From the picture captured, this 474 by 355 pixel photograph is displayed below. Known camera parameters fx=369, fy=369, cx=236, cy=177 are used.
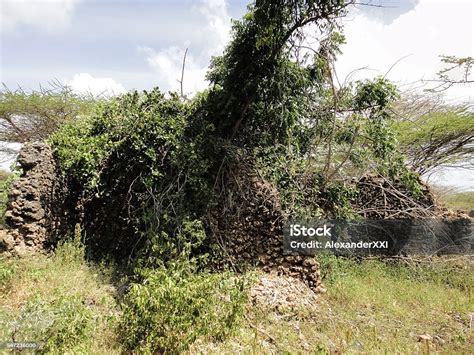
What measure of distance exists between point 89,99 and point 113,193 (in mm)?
7361

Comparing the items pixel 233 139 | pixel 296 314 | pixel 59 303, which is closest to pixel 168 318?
pixel 59 303

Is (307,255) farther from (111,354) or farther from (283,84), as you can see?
(111,354)

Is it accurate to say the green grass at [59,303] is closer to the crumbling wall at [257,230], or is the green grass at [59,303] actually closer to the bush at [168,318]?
the bush at [168,318]

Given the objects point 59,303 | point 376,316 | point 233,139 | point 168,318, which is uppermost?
point 233,139

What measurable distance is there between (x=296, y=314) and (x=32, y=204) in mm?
4356

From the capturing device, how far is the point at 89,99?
1261cm

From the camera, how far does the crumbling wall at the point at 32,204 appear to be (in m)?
5.72

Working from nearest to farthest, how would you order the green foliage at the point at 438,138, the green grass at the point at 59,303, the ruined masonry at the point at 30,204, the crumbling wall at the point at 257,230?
1. the green grass at the point at 59,303
2. the ruined masonry at the point at 30,204
3. the crumbling wall at the point at 257,230
4. the green foliage at the point at 438,138

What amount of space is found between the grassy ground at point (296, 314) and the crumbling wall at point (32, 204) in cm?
37

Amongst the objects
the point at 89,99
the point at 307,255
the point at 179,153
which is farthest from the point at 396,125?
the point at 89,99

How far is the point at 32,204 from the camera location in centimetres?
581

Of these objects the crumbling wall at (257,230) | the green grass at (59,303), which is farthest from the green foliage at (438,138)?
the green grass at (59,303)

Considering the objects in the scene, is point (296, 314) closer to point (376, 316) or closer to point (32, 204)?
point (376, 316)

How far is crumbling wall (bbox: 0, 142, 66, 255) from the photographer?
5.72m
